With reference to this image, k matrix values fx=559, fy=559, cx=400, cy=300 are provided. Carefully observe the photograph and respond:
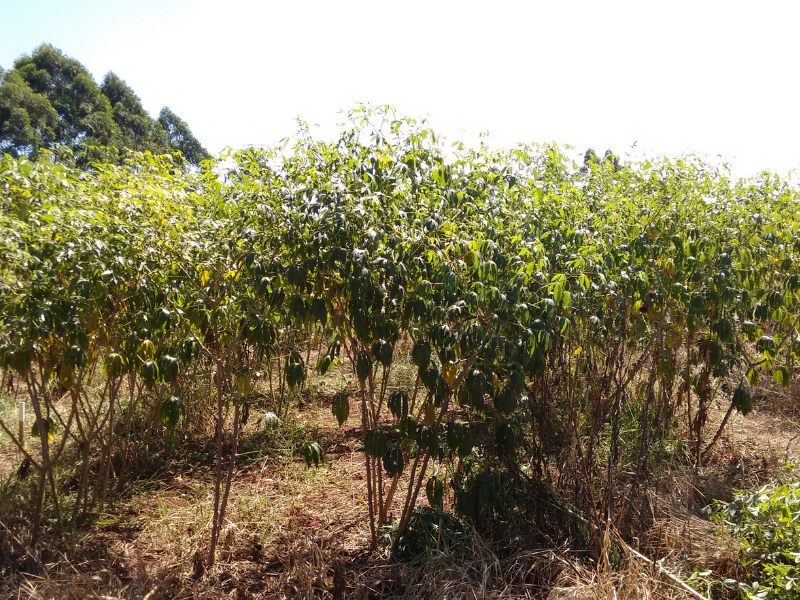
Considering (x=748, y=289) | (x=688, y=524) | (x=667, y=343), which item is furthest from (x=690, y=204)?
(x=688, y=524)

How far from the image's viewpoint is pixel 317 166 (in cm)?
277

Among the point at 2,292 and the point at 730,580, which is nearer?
the point at 2,292

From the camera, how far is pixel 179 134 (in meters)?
23.4

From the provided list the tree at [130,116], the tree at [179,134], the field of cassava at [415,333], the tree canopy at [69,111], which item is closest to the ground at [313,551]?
the field of cassava at [415,333]

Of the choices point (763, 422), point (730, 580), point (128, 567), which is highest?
point (763, 422)

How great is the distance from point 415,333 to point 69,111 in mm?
21274

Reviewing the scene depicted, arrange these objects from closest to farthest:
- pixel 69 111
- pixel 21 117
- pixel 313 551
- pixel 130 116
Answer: pixel 313 551, pixel 21 117, pixel 69 111, pixel 130 116

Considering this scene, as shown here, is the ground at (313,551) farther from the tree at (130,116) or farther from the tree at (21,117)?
the tree at (130,116)

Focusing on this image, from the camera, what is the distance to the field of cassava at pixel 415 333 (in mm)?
2480

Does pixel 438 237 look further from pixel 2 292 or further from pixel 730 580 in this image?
pixel 730 580

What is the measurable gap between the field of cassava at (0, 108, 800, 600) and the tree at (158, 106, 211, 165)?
21439 mm

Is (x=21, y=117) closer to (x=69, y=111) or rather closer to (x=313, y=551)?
(x=69, y=111)

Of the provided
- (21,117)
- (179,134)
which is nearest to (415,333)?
(21,117)

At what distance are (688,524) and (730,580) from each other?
1.89 ft
